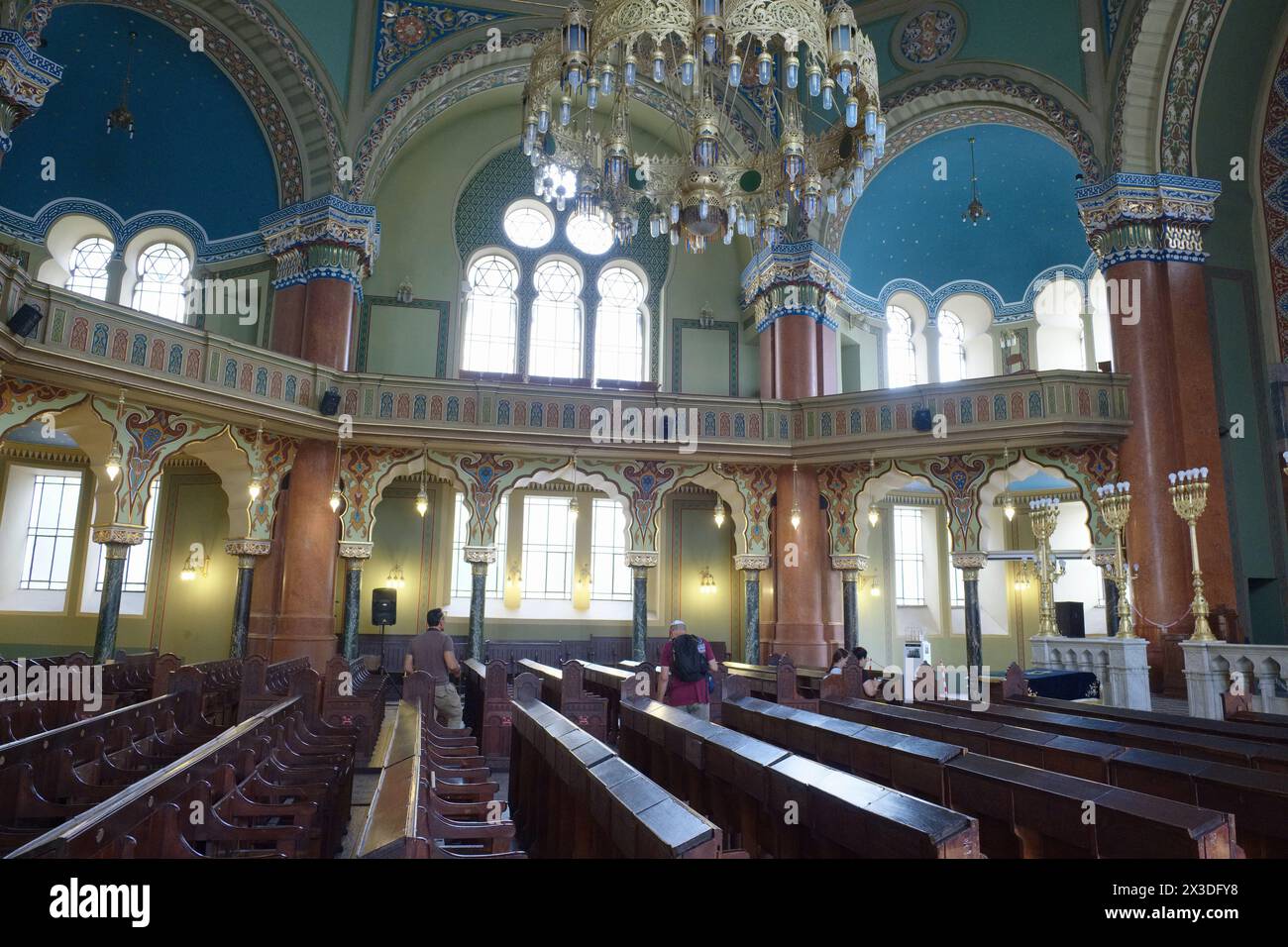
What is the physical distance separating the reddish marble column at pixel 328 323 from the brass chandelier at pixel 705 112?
751cm

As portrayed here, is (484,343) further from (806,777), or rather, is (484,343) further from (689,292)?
(806,777)

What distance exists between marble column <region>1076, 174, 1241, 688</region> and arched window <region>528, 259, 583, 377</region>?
36.3ft

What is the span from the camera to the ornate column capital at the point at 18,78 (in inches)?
482

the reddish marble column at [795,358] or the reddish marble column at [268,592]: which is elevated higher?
the reddish marble column at [795,358]

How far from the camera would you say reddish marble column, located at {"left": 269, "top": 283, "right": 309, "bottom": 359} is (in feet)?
56.6

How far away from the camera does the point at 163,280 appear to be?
19297mm

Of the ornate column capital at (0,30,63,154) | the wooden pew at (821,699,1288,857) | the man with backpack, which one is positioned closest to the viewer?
the wooden pew at (821,699,1288,857)

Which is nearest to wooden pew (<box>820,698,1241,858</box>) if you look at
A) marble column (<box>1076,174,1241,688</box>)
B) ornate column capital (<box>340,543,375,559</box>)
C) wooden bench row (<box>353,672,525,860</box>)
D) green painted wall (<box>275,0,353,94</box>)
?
wooden bench row (<box>353,672,525,860</box>)

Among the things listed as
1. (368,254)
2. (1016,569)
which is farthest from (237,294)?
(1016,569)

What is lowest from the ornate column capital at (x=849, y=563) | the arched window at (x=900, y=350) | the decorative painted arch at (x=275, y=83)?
the ornate column capital at (x=849, y=563)

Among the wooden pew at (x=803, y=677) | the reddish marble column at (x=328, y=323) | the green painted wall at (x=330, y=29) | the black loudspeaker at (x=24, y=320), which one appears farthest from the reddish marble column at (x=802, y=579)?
the black loudspeaker at (x=24, y=320)

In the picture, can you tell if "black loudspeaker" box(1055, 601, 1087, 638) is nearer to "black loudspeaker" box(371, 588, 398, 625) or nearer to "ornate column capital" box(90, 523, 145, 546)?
"black loudspeaker" box(371, 588, 398, 625)

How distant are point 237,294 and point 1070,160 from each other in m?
18.6

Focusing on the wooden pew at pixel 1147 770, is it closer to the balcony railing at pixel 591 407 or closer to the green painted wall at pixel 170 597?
the balcony railing at pixel 591 407
